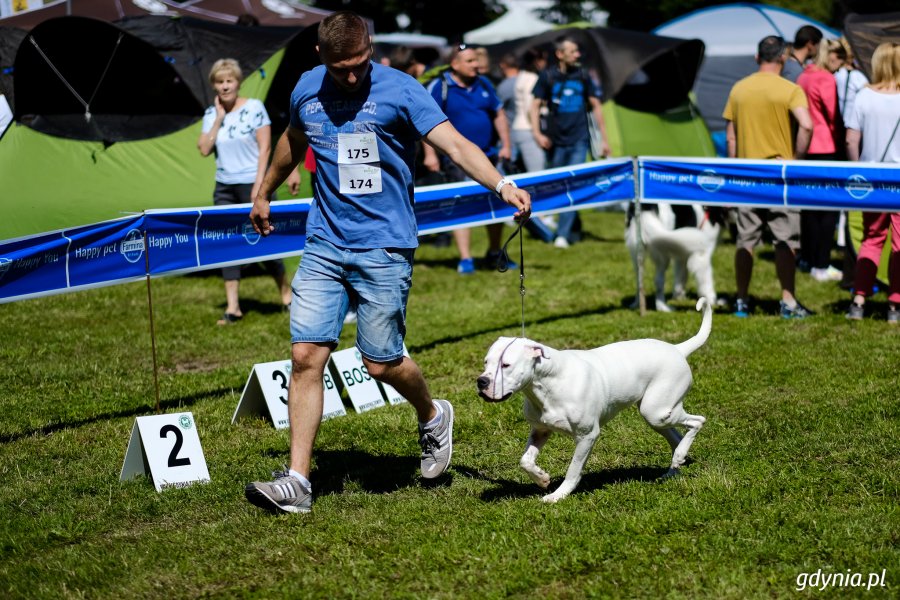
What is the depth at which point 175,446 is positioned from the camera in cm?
486

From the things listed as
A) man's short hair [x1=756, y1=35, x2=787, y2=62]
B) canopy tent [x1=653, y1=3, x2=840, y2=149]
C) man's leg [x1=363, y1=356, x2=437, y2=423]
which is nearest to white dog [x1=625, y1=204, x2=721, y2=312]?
man's short hair [x1=756, y1=35, x2=787, y2=62]

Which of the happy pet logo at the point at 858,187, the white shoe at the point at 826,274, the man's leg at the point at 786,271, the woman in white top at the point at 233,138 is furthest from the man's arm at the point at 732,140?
the woman in white top at the point at 233,138

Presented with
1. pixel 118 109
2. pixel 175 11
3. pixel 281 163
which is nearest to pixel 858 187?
pixel 281 163

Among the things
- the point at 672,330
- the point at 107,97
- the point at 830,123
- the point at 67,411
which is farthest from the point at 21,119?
the point at 830,123

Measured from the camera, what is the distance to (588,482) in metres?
4.71

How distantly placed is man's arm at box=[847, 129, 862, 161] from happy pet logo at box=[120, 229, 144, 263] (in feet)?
17.9

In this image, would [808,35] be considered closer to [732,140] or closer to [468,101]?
[732,140]

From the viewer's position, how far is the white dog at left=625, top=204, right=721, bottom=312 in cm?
845

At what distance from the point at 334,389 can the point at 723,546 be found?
2.89 meters

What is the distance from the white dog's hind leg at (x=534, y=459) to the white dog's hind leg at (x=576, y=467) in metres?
0.07

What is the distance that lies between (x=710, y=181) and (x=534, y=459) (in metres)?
4.39

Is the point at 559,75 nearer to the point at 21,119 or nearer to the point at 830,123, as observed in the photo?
the point at 830,123

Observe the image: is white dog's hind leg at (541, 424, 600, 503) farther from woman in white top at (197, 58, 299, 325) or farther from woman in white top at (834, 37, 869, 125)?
woman in white top at (834, 37, 869, 125)

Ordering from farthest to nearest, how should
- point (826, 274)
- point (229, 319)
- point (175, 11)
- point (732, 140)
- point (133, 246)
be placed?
point (175, 11) → point (826, 274) → point (229, 319) → point (732, 140) → point (133, 246)
